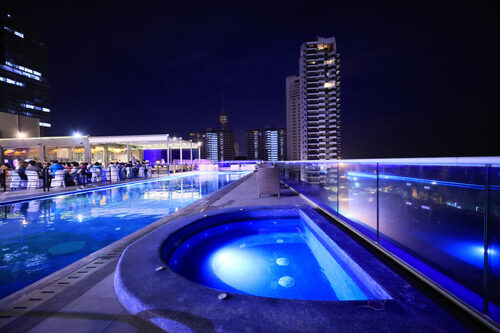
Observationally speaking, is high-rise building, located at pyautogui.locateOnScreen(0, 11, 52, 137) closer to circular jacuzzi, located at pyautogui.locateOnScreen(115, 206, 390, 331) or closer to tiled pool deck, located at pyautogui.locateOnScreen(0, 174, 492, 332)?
circular jacuzzi, located at pyautogui.locateOnScreen(115, 206, 390, 331)

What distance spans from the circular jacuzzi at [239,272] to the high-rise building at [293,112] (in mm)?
94531

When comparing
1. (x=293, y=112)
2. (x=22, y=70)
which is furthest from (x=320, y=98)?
(x=22, y=70)

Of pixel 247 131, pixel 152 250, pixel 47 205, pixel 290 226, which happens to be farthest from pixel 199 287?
pixel 247 131

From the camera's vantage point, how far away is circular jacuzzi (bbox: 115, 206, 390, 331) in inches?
55.6

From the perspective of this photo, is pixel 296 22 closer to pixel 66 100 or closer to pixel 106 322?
pixel 106 322

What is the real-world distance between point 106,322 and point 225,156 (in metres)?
134

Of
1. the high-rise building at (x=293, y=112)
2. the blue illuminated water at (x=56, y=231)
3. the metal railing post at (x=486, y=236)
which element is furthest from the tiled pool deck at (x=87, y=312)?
the high-rise building at (x=293, y=112)

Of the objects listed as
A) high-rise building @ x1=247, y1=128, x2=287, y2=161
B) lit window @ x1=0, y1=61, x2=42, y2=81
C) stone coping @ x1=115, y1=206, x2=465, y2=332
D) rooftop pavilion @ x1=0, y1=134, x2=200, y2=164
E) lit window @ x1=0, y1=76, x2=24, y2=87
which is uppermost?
lit window @ x1=0, y1=61, x2=42, y2=81

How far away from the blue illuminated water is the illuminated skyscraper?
56.2 meters

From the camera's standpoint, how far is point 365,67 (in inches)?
3056

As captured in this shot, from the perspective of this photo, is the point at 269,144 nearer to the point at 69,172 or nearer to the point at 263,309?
the point at 69,172

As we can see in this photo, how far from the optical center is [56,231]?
4.17m

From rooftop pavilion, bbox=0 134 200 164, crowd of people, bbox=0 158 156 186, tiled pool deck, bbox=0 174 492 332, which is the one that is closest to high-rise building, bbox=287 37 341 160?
rooftop pavilion, bbox=0 134 200 164

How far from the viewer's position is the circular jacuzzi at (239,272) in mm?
1412
